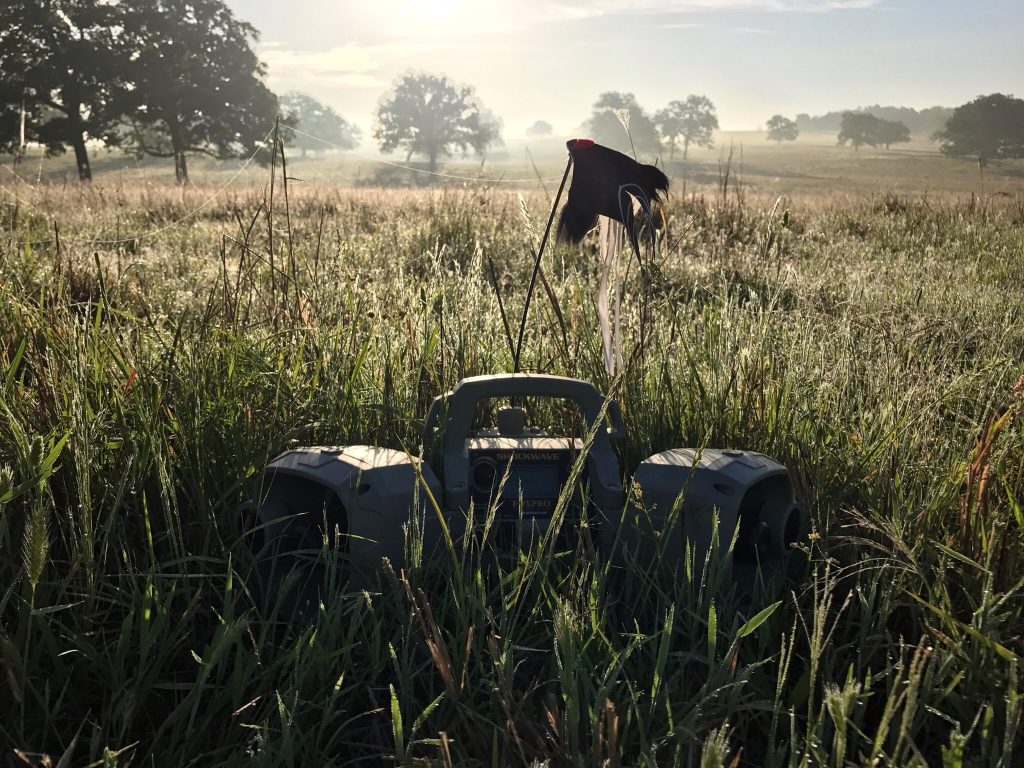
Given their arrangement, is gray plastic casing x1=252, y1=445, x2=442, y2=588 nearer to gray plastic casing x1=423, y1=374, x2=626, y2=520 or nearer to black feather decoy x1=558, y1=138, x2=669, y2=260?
gray plastic casing x1=423, y1=374, x2=626, y2=520

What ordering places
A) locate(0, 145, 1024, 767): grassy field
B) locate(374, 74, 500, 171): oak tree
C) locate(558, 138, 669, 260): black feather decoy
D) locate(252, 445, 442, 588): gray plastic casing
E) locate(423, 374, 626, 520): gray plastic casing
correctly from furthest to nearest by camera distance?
locate(374, 74, 500, 171): oak tree
locate(558, 138, 669, 260): black feather decoy
locate(423, 374, 626, 520): gray plastic casing
locate(252, 445, 442, 588): gray plastic casing
locate(0, 145, 1024, 767): grassy field

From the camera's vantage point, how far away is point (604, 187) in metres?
2.04

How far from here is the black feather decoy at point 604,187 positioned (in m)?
2.02

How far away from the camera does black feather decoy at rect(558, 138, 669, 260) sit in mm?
2020

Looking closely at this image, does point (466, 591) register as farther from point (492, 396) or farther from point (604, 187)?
point (604, 187)

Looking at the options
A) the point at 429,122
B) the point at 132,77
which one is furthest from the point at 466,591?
the point at 429,122

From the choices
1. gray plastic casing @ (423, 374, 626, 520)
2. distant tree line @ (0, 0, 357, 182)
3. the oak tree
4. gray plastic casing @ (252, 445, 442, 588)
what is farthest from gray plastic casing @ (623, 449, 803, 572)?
the oak tree

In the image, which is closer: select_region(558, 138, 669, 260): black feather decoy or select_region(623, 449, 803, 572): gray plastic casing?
select_region(623, 449, 803, 572): gray plastic casing

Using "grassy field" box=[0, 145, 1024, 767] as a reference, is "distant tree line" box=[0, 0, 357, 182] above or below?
above

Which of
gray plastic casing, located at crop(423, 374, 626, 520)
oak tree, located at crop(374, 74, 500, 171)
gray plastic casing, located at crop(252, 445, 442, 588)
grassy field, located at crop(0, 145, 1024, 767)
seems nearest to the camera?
grassy field, located at crop(0, 145, 1024, 767)

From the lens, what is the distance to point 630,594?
5.70 feet

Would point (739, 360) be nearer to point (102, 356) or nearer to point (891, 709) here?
point (891, 709)

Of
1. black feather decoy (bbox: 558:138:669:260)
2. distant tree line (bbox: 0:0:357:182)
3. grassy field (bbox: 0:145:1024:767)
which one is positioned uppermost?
distant tree line (bbox: 0:0:357:182)

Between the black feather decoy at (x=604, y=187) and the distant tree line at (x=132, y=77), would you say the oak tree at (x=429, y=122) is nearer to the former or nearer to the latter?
the distant tree line at (x=132, y=77)
